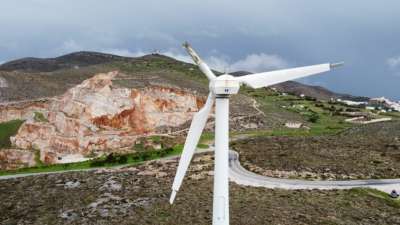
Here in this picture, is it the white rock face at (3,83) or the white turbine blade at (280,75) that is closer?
the white turbine blade at (280,75)

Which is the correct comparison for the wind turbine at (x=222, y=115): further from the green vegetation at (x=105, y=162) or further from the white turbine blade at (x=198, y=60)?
the green vegetation at (x=105, y=162)

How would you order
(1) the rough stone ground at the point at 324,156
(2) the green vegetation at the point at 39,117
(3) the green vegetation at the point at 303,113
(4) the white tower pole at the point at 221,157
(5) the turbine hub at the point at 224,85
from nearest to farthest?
(5) the turbine hub at the point at 224,85, (4) the white tower pole at the point at 221,157, (1) the rough stone ground at the point at 324,156, (2) the green vegetation at the point at 39,117, (3) the green vegetation at the point at 303,113

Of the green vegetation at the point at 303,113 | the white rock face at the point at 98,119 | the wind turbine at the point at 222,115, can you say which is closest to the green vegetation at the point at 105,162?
the white rock face at the point at 98,119

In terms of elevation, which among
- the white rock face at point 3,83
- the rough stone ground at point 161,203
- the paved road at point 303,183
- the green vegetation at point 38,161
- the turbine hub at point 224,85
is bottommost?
the rough stone ground at point 161,203

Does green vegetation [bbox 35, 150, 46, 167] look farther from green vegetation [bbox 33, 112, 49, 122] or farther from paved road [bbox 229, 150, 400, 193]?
paved road [bbox 229, 150, 400, 193]

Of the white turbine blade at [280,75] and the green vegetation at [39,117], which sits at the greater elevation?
the white turbine blade at [280,75]

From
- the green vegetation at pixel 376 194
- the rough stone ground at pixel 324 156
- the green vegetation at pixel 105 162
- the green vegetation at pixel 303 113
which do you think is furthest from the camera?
the green vegetation at pixel 303 113

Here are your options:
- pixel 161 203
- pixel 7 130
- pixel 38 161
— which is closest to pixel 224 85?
pixel 161 203
